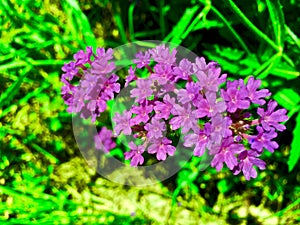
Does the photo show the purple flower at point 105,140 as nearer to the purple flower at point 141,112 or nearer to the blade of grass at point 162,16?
the blade of grass at point 162,16

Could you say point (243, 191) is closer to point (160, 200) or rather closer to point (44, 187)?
point (160, 200)

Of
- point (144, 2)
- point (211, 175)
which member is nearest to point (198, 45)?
point (144, 2)

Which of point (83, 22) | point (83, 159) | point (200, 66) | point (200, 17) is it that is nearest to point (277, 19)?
point (200, 17)

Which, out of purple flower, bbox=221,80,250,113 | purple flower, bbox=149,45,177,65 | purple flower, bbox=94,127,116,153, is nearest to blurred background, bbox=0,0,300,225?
purple flower, bbox=94,127,116,153

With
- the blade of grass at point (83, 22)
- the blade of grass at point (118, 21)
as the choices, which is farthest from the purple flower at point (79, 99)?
the blade of grass at point (118, 21)

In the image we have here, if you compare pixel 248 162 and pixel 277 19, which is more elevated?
pixel 277 19

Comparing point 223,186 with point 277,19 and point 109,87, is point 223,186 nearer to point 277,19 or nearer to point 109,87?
point 277,19

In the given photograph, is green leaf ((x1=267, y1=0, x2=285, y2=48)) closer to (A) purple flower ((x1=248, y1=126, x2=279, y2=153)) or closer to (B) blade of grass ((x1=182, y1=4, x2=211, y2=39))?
(B) blade of grass ((x1=182, y1=4, x2=211, y2=39))
